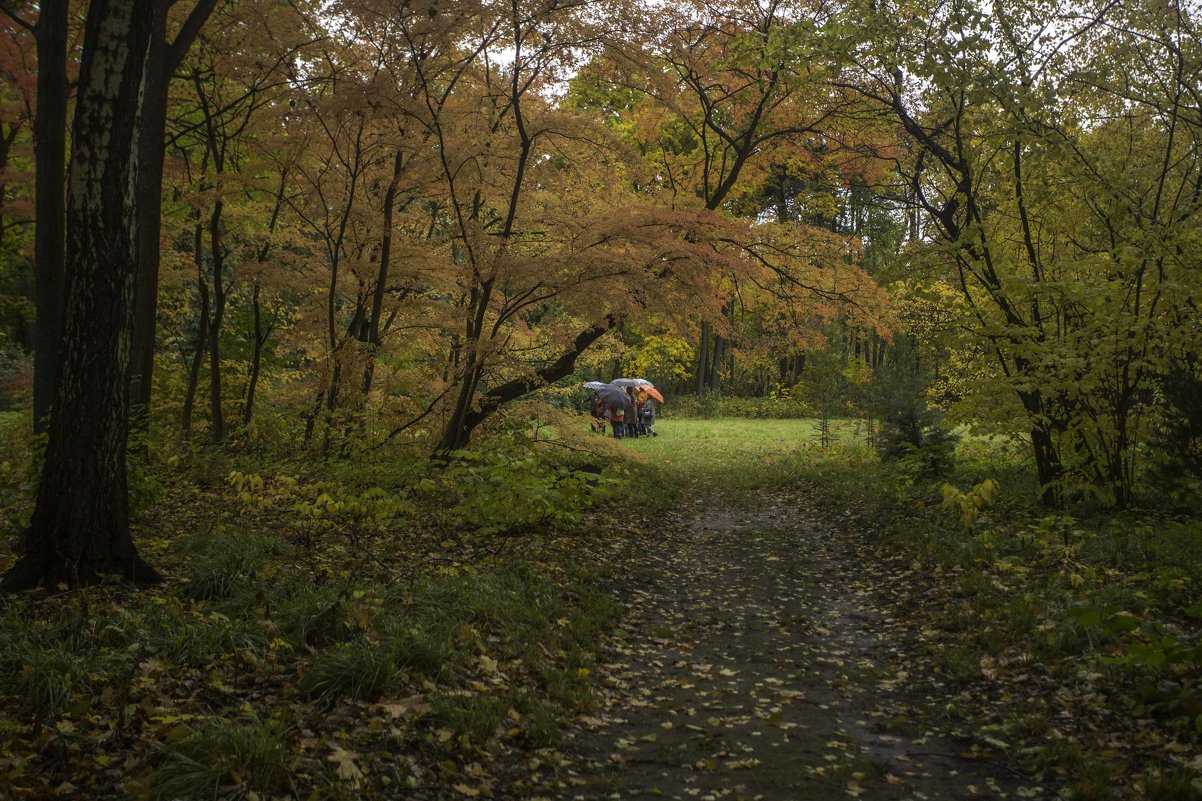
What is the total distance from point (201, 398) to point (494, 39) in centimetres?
996

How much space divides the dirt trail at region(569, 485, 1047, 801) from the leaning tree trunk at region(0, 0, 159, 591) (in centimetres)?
358

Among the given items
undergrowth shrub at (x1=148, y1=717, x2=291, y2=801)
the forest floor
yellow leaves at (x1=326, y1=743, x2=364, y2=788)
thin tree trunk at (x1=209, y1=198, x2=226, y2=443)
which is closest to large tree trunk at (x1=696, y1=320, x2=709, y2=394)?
thin tree trunk at (x1=209, y1=198, x2=226, y2=443)

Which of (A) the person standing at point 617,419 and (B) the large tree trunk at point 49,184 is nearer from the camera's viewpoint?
(B) the large tree trunk at point 49,184

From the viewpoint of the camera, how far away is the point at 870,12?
8.73 meters

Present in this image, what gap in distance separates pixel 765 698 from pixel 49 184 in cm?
888

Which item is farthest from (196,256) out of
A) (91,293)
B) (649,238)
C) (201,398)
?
(91,293)

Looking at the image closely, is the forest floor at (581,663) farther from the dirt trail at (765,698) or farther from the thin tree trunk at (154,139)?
the thin tree trunk at (154,139)

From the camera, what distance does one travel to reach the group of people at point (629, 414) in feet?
74.8

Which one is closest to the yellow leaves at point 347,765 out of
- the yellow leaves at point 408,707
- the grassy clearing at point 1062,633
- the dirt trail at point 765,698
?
the yellow leaves at point 408,707

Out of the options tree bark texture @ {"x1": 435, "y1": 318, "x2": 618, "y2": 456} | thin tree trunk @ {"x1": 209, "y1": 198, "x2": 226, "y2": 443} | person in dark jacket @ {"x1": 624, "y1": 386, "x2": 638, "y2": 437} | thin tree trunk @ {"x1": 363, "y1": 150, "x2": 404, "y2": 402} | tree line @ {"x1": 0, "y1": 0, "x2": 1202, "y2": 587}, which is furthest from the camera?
person in dark jacket @ {"x1": 624, "y1": 386, "x2": 638, "y2": 437}

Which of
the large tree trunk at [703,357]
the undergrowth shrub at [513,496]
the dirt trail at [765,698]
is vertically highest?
the large tree trunk at [703,357]

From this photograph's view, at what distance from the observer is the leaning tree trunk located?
4934 millimetres

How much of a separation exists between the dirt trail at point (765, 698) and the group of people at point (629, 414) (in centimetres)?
1406

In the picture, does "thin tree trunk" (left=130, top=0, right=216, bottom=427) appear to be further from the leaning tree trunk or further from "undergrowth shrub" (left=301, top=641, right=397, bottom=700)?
"undergrowth shrub" (left=301, top=641, right=397, bottom=700)
